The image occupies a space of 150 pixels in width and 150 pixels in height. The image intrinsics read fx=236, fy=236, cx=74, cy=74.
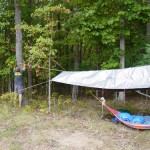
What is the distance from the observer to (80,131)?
20.8 ft

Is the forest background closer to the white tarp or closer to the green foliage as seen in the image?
the green foliage

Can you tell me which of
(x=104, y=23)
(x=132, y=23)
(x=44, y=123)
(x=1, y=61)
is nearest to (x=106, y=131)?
(x=44, y=123)

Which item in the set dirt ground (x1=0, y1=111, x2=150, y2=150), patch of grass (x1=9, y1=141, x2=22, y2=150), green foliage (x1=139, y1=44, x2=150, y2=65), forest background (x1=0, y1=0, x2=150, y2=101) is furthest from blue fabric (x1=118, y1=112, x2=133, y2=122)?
patch of grass (x1=9, y1=141, x2=22, y2=150)

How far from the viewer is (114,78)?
7129 millimetres

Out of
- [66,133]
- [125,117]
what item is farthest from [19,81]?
[125,117]

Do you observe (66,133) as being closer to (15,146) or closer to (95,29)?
(15,146)

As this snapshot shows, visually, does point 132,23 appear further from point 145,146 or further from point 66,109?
point 145,146

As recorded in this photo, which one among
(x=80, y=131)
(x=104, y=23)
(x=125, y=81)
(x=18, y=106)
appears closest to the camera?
(x=80, y=131)

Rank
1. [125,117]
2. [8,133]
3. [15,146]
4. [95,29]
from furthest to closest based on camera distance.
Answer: [95,29]
[125,117]
[8,133]
[15,146]

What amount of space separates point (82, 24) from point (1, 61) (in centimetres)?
597

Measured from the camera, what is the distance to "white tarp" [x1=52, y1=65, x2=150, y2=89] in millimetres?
6680

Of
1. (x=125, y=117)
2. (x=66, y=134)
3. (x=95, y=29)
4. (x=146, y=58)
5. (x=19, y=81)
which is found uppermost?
(x=95, y=29)

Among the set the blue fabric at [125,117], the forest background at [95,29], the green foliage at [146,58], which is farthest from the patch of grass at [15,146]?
the green foliage at [146,58]

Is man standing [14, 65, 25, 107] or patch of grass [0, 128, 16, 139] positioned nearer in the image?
patch of grass [0, 128, 16, 139]
